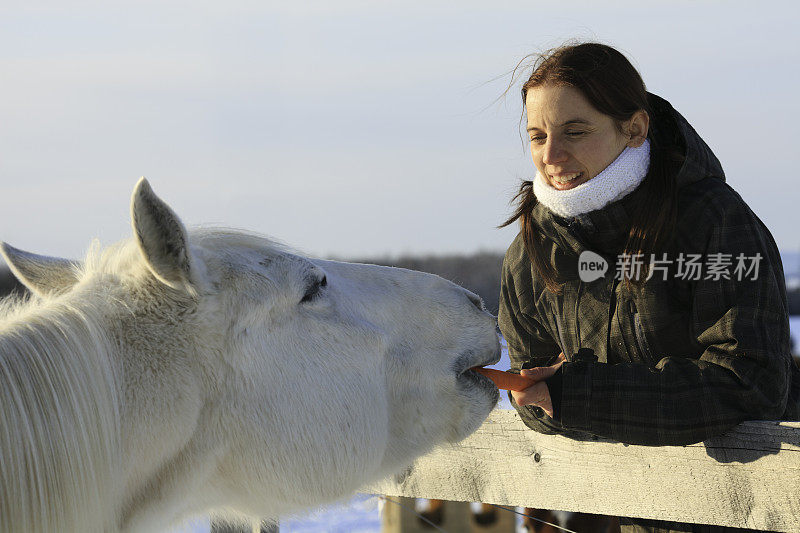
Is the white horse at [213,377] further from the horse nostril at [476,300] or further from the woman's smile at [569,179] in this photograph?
the woman's smile at [569,179]

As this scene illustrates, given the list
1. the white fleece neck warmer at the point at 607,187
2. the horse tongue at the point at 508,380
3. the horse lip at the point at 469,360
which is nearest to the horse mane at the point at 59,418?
the horse lip at the point at 469,360

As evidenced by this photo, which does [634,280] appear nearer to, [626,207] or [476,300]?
[626,207]

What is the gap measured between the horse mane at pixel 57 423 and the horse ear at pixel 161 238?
7.8 inches

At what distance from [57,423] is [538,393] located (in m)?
1.24

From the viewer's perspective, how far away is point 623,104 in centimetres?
241

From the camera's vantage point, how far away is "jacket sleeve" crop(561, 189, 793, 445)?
2.04 metres

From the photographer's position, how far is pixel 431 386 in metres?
2.13

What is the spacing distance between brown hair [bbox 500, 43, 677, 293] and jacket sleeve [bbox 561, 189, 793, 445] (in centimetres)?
16

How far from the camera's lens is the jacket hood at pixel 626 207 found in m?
2.33

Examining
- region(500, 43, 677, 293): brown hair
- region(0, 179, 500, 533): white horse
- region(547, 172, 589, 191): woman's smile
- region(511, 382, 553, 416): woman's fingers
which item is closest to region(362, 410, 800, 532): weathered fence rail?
region(511, 382, 553, 416): woman's fingers

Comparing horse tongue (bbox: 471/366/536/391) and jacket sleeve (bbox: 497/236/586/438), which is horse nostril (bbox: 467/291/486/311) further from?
jacket sleeve (bbox: 497/236/586/438)

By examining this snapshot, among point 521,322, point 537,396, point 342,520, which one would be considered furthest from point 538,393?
point 342,520

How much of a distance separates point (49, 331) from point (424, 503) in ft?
8.78

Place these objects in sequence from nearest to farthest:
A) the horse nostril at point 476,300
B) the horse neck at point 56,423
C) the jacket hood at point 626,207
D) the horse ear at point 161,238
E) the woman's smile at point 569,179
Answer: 1. the horse neck at point 56,423
2. the horse ear at point 161,238
3. the horse nostril at point 476,300
4. the jacket hood at point 626,207
5. the woman's smile at point 569,179
